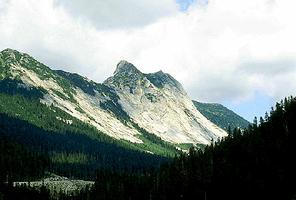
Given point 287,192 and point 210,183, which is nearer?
point 287,192

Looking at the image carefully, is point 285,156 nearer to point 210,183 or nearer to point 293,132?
point 293,132

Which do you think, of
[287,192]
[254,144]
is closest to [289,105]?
[254,144]

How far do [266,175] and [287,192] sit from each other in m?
24.1

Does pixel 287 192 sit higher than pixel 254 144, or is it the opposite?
pixel 254 144

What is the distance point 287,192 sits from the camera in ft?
455

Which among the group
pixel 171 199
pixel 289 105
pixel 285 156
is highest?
pixel 289 105

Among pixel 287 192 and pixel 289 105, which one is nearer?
pixel 287 192

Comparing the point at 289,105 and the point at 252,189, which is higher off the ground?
the point at 289,105

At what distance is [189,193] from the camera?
188375 millimetres

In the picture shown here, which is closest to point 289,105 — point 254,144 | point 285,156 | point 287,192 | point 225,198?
point 254,144

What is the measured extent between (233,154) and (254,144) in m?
11.4

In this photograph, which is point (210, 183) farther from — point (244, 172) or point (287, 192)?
point (287, 192)

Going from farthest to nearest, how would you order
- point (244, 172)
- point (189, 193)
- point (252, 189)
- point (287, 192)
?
point (189, 193) < point (244, 172) < point (252, 189) < point (287, 192)

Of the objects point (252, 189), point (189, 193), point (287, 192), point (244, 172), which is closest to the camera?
point (287, 192)
